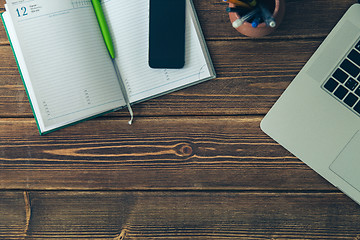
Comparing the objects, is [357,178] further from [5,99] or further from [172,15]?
[5,99]

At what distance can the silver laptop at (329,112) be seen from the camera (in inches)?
24.0

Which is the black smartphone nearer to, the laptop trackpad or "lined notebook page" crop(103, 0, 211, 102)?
"lined notebook page" crop(103, 0, 211, 102)

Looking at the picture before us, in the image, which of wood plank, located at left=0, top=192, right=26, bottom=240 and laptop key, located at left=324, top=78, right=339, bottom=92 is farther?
wood plank, located at left=0, top=192, right=26, bottom=240

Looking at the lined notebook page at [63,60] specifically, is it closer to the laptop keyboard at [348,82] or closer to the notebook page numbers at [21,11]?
the notebook page numbers at [21,11]

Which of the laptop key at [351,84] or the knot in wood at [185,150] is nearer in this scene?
the laptop key at [351,84]

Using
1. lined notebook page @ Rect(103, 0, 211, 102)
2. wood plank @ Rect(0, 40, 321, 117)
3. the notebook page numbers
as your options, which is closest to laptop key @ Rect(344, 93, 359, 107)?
wood plank @ Rect(0, 40, 321, 117)

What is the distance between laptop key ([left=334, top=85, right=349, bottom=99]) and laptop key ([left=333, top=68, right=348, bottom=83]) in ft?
0.04

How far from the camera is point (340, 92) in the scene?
611 millimetres

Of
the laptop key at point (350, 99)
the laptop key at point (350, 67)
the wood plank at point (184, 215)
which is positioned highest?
the laptop key at point (350, 67)

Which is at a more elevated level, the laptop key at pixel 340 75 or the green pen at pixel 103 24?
the green pen at pixel 103 24

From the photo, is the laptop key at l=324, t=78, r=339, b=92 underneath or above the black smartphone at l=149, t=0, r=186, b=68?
underneath

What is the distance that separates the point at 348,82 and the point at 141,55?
397 mm

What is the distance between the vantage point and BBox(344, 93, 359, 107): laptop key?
0.61 m

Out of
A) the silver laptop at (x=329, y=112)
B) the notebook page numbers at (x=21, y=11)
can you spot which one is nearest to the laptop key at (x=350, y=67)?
the silver laptop at (x=329, y=112)
